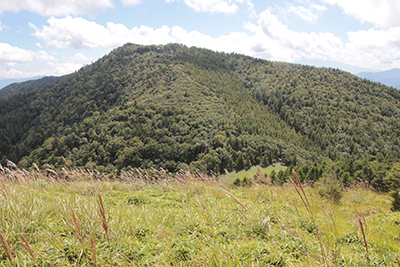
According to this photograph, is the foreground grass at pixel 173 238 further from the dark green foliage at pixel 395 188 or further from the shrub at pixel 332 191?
the dark green foliage at pixel 395 188

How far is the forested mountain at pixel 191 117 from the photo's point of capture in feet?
209

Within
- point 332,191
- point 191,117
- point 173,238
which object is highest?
point 191,117

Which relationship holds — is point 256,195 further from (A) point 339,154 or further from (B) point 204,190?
(A) point 339,154

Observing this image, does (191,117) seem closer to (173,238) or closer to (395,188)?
(395,188)

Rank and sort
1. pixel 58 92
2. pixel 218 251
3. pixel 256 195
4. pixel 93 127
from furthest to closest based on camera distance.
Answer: pixel 58 92 → pixel 93 127 → pixel 256 195 → pixel 218 251

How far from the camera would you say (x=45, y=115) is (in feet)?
344

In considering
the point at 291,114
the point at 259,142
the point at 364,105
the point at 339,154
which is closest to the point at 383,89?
the point at 364,105

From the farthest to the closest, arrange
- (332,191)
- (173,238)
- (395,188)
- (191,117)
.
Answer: (191,117) → (395,188) → (332,191) → (173,238)

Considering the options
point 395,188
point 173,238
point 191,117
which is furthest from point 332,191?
point 191,117

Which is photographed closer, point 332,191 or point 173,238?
point 173,238

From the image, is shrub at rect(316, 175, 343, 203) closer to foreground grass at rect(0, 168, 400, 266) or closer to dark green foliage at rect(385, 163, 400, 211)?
dark green foliage at rect(385, 163, 400, 211)

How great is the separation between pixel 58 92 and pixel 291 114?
150m

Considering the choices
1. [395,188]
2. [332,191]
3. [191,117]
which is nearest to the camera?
[332,191]

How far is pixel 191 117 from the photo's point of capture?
3073 inches
